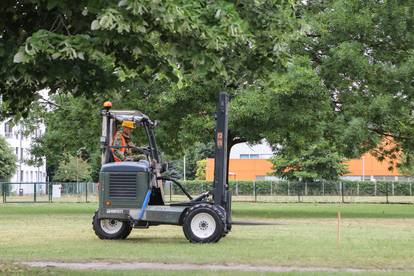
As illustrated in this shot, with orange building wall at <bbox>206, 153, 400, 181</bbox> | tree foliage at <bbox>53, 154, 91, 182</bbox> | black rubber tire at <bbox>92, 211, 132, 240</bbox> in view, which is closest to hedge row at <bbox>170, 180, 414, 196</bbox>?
tree foliage at <bbox>53, 154, 91, 182</bbox>

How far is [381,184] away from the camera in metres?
69.8

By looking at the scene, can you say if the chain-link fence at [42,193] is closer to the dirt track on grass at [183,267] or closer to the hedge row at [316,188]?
the hedge row at [316,188]

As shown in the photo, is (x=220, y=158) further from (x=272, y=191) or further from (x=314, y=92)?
(x=272, y=191)

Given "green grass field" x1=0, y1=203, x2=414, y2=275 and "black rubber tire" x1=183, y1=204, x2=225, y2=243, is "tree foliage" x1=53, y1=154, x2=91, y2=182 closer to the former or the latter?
"green grass field" x1=0, y1=203, x2=414, y2=275

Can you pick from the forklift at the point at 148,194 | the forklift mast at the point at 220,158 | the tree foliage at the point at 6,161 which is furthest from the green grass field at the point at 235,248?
the tree foliage at the point at 6,161

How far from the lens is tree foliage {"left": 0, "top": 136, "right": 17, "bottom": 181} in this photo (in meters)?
76.4

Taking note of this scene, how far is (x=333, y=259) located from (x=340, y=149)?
1767cm

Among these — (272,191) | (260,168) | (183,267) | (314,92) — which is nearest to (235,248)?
(183,267)

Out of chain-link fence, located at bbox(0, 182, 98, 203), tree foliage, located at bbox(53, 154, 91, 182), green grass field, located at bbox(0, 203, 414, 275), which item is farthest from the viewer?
tree foliage, located at bbox(53, 154, 91, 182)

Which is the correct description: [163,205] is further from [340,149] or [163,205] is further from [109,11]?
[340,149]

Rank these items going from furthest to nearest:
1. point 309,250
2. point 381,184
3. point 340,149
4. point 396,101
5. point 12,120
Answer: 1. point 381,184
2. point 340,149
3. point 396,101
4. point 309,250
5. point 12,120

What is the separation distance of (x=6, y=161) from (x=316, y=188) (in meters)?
33.6

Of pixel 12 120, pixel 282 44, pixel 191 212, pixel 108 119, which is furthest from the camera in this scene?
pixel 108 119

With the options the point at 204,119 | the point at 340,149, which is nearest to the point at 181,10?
the point at 204,119
